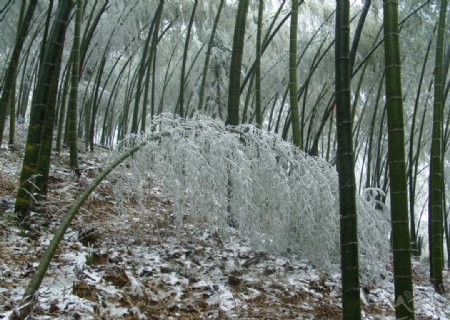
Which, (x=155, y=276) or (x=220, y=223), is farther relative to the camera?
(x=220, y=223)

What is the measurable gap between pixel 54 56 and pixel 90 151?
413 cm

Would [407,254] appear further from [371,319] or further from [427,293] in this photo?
[427,293]

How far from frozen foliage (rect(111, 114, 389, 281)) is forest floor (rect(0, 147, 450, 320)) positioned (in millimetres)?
243

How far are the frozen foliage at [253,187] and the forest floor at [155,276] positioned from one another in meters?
0.24

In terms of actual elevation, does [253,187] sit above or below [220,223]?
above

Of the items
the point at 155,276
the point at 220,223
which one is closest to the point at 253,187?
the point at 220,223

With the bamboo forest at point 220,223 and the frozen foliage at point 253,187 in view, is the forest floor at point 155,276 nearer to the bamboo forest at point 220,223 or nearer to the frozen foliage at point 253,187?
the bamboo forest at point 220,223

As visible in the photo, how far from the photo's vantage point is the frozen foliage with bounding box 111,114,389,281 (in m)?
2.70

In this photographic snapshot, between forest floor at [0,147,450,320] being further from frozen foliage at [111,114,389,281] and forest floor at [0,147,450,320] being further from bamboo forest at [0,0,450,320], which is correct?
frozen foliage at [111,114,389,281]

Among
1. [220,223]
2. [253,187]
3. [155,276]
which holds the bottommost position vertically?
[155,276]

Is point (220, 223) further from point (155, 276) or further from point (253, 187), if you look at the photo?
point (155, 276)

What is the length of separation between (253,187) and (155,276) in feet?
2.83

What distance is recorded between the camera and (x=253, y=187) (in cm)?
313

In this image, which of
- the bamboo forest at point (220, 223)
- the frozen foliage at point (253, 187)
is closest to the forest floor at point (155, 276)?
the bamboo forest at point (220, 223)
